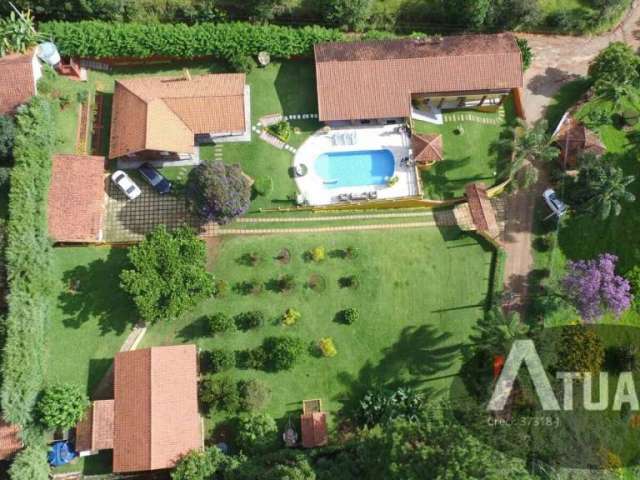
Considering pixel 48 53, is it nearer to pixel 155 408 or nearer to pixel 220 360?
pixel 220 360

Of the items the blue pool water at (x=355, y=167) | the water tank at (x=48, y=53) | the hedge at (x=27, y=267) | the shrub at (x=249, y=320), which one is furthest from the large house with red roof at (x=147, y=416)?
the water tank at (x=48, y=53)

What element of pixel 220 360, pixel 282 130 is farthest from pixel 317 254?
pixel 282 130

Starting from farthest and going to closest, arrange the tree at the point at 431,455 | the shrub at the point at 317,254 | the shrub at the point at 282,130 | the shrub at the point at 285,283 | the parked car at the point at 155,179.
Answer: the shrub at the point at 282,130, the parked car at the point at 155,179, the shrub at the point at 317,254, the shrub at the point at 285,283, the tree at the point at 431,455

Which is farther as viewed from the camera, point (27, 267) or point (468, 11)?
point (468, 11)

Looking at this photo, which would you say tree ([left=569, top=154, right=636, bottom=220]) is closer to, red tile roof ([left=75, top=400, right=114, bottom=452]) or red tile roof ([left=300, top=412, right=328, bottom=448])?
red tile roof ([left=300, top=412, right=328, bottom=448])

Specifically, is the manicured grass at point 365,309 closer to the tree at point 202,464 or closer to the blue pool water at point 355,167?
the tree at point 202,464

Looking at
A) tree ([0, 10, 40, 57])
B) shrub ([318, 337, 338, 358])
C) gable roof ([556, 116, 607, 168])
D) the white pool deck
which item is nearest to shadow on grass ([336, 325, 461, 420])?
shrub ([318, 337, 338, 358])
